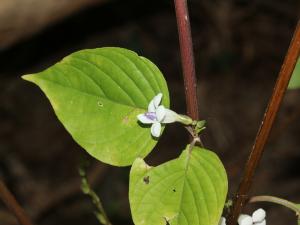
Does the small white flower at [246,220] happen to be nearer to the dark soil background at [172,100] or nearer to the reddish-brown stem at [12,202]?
the reddish-brown stem at [12,202]

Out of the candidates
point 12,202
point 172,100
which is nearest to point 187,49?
point 12,202

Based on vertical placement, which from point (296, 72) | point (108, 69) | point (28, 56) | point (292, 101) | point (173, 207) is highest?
point (292, 101)

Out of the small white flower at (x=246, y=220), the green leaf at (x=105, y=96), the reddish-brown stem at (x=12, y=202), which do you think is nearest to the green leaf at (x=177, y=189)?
the green leaf at (x=105, y=96)

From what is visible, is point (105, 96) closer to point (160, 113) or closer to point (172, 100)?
point (160, 113)

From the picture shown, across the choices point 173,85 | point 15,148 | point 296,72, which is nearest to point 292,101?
point 173,85

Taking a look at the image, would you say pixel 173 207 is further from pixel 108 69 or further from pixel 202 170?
pixel 108 69
